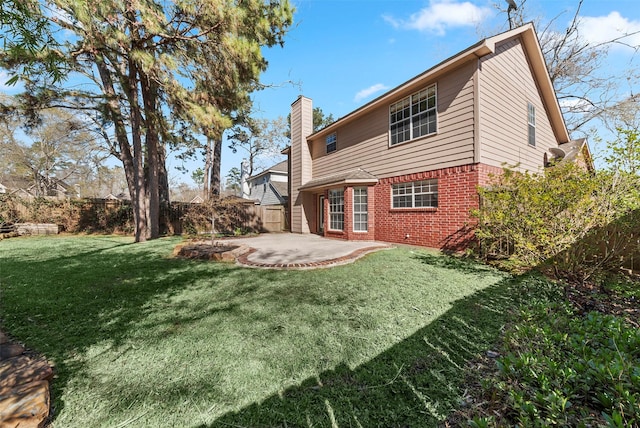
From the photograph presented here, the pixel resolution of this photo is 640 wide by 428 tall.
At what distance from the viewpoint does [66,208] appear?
1326cm

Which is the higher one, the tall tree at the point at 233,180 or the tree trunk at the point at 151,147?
the tall tree at the point at 233,180

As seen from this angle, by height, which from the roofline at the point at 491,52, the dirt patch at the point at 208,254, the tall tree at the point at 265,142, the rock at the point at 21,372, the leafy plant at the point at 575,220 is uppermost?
the tall tree at the point at 265,142

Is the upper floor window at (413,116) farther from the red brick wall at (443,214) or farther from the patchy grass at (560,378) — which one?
the patchy grass at (560,378)

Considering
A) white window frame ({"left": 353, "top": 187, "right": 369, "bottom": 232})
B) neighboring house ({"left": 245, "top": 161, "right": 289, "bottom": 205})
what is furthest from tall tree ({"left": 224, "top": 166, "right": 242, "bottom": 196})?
white window frame ({"left": 353, "top": 187, "right": 369, "bottom": 232})

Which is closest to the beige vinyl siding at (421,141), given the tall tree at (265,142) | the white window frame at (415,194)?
the white window frame at (415,194)

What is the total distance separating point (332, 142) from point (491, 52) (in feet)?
23.9

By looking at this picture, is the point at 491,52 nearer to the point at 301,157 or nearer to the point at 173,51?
the point at 301,157

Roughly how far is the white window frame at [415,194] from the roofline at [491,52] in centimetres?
328

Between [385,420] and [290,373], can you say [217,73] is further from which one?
[385,420]

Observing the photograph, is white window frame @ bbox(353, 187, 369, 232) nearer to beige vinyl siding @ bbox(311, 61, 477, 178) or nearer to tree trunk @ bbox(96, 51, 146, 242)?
beige vinyl siding @ bbox(311, 61, 477, 178)

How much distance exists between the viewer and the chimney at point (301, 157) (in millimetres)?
13969

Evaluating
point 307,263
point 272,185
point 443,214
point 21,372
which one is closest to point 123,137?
point 307,263

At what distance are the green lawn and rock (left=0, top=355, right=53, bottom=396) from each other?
0.17 metres

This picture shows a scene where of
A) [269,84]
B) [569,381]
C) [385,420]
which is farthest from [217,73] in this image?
[569,381]
